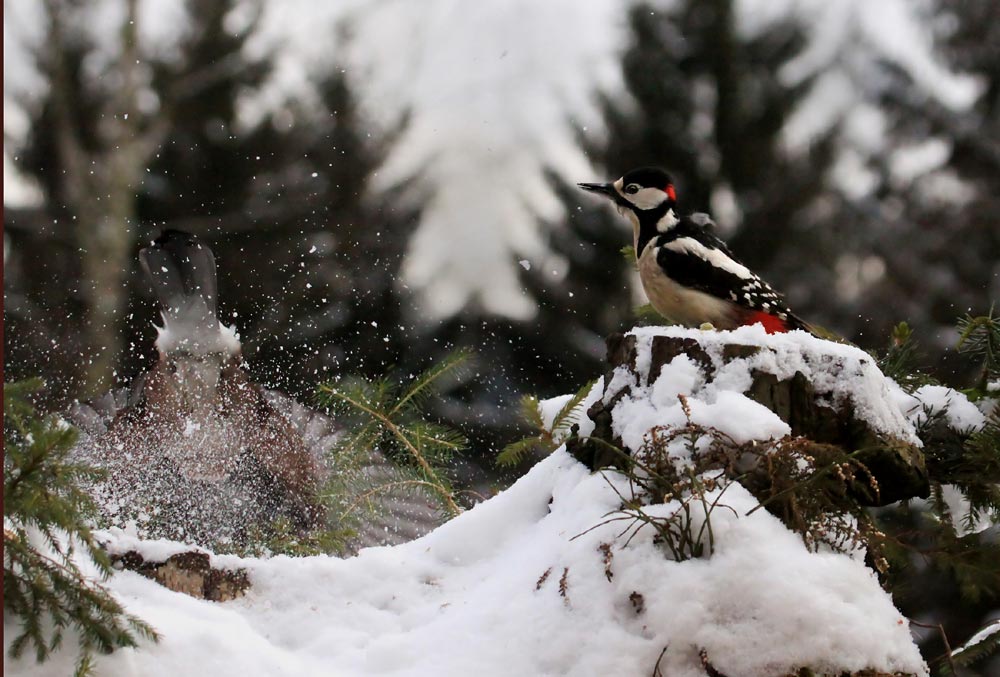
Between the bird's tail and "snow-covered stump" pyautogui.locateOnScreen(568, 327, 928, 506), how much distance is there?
414 centimetres

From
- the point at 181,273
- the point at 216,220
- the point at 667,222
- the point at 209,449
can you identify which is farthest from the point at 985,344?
the point at 216,220

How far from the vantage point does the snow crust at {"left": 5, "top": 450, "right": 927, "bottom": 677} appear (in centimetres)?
146

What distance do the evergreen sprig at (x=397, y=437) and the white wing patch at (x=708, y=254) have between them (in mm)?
1151

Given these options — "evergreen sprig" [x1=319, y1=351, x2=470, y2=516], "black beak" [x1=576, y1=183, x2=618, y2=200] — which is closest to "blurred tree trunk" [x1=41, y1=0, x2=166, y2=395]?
"evergreen sprig" [x1=319, y1=351, x2=470, y2=516]

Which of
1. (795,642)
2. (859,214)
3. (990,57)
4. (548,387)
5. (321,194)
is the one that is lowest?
(795,642)

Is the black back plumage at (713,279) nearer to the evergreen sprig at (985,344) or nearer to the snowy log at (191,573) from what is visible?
the evergreen sprig at (985,344)

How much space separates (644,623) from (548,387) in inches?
237

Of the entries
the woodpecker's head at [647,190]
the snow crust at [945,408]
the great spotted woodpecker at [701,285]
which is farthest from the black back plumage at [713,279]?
the snow crust at [945,408]

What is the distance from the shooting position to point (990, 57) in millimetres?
8828

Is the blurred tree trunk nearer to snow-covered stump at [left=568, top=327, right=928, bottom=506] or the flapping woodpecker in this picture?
the flapping woodpecker

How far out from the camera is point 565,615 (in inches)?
62.1

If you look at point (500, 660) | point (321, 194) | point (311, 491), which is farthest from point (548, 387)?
point (500, 660)

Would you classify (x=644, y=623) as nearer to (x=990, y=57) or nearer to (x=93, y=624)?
(x=93, y=624)

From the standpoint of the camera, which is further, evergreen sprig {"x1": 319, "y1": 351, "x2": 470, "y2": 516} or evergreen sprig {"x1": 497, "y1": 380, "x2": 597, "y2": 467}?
evergreen sprig {"x1": 319, "y1": 351, "x2": 470, "y2": 516}
